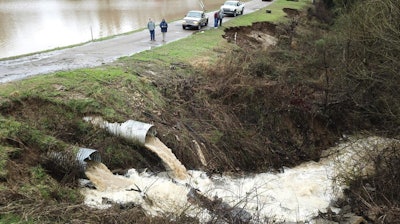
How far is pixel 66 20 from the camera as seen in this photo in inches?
1535

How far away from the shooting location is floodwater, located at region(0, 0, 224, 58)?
28.7 m

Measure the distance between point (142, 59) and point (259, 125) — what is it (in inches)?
269

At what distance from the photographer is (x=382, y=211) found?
Result: 29.0 feet

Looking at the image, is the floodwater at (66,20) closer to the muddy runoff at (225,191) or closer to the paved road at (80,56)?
the paved road at (80,56)

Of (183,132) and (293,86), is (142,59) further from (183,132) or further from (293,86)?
(293,86)

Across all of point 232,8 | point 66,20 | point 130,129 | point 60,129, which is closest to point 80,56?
point 60,129

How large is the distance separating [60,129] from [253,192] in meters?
6.36

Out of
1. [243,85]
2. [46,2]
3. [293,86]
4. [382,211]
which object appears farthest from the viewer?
[46,2]

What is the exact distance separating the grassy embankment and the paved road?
2.28 m

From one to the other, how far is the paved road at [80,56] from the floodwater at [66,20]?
18.5ft

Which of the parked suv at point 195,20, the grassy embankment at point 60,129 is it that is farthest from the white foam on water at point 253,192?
the parked suv at point 195,20

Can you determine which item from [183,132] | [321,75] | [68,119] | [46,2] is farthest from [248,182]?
[46,2]

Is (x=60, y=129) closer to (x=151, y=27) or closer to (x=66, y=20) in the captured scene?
(x=151, y=27)

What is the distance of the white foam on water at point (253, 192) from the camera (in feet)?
30.9
